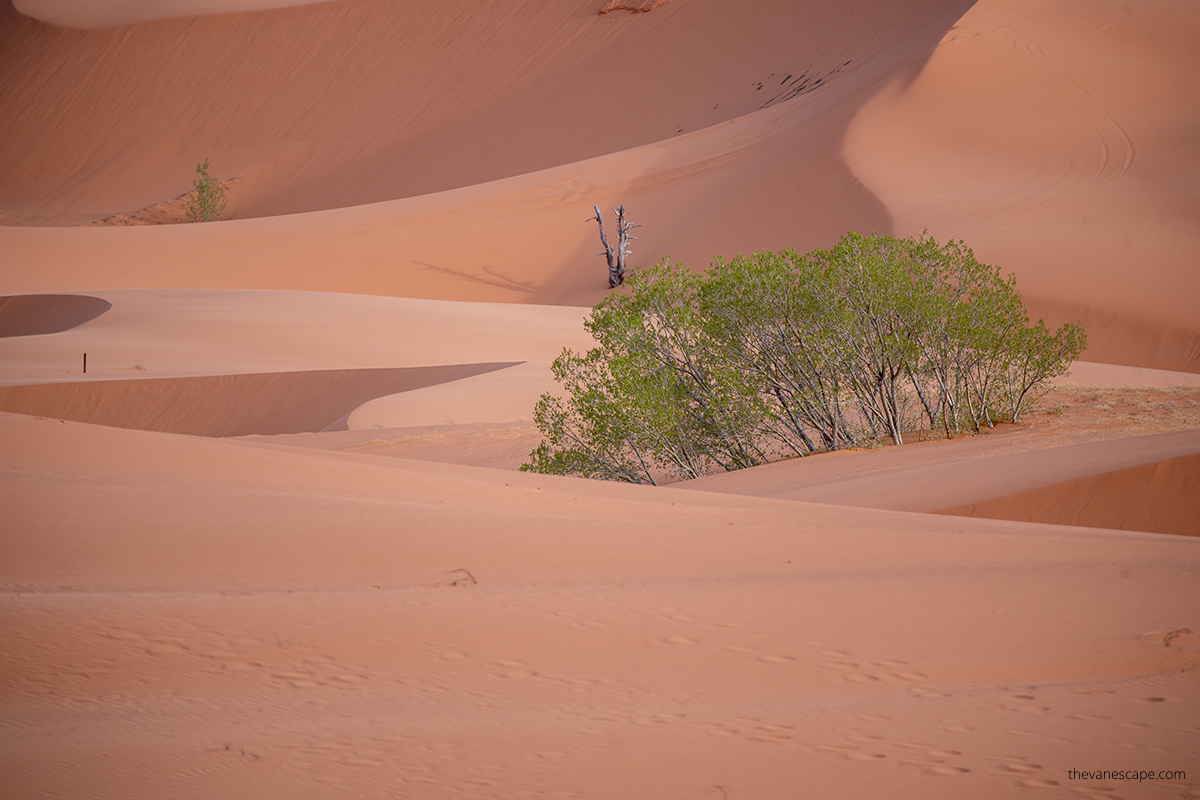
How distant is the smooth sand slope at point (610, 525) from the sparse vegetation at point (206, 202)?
12170mm

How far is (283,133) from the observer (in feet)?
215

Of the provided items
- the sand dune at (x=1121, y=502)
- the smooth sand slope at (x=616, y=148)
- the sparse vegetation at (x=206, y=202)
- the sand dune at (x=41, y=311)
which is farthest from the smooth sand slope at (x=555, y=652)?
the sparse vegetation at (x=206, y=202)

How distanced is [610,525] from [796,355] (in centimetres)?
863

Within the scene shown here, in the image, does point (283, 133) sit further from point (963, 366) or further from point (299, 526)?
point (299, 526)

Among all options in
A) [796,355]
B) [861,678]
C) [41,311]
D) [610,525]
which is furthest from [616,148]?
[861,678]

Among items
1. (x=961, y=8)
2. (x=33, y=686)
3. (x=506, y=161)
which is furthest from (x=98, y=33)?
(x=33, y=686)

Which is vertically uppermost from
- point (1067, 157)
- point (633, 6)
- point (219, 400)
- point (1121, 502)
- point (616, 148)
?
point (633, 6)

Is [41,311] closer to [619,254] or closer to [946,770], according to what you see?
[619,254]

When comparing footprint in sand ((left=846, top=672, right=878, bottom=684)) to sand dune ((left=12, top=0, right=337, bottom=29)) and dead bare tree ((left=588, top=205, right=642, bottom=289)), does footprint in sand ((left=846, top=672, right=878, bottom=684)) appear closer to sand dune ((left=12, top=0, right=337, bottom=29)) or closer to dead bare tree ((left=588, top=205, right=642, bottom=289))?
dead bare tree ((left=588, top=205, right=642, bottom=289))

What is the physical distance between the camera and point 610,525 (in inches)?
213

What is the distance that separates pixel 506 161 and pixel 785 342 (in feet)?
146

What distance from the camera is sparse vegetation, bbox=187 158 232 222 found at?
53706 mm

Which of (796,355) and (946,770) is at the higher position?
(796,355)

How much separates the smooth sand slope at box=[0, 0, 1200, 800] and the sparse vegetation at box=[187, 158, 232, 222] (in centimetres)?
1217
